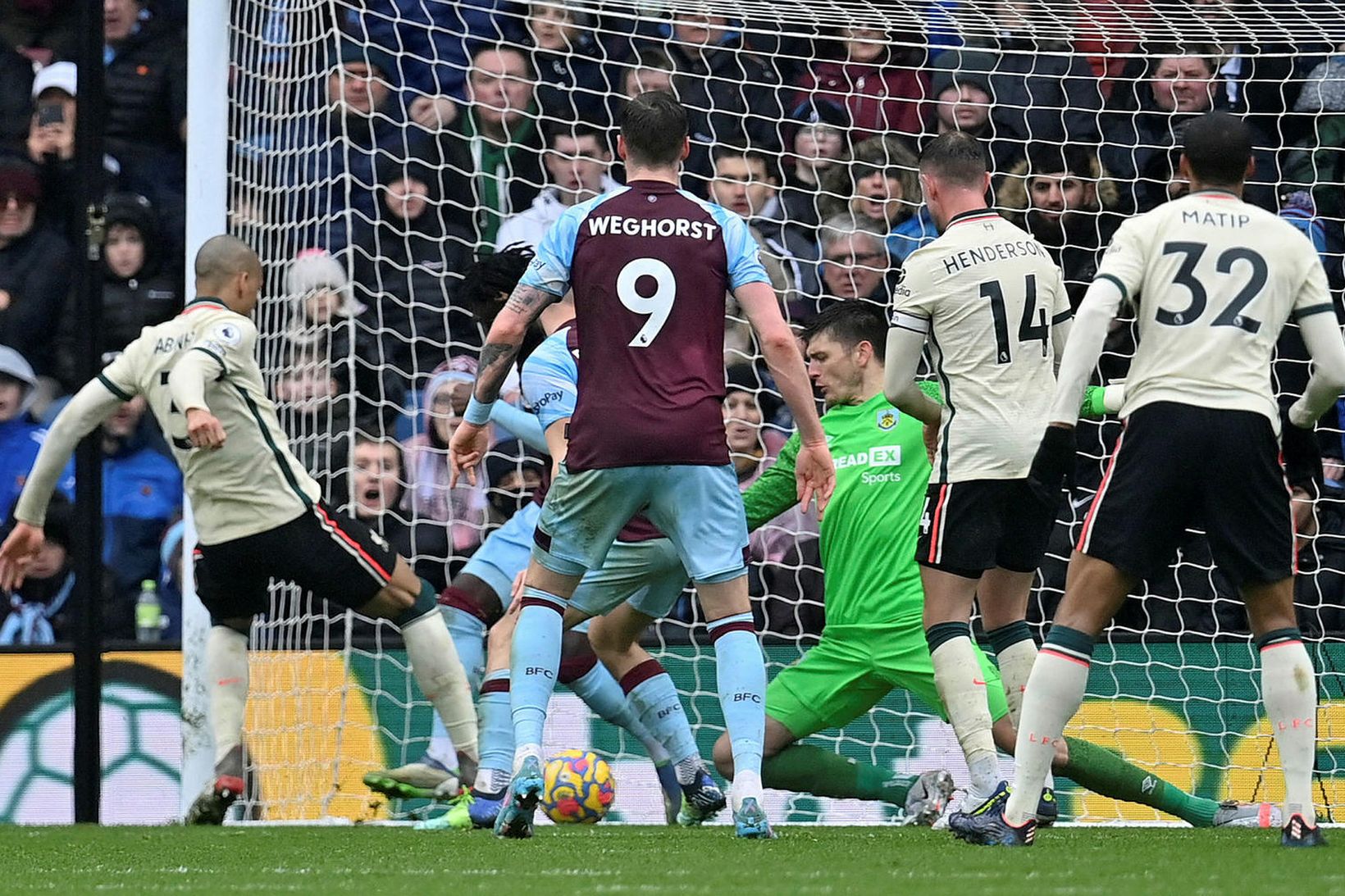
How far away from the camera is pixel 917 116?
8.67 metres

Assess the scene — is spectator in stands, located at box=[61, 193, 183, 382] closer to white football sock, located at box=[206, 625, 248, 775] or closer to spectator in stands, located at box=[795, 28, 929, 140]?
white football sock, located at box=[206, 625, 248, 775]

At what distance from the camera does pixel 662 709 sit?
251 inches

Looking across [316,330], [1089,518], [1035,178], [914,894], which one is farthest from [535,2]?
[914,894]

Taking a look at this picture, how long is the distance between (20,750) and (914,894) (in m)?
4.84

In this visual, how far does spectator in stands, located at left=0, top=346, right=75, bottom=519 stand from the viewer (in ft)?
26.4

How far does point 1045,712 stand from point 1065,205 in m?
4.39

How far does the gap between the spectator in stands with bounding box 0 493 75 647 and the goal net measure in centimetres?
99

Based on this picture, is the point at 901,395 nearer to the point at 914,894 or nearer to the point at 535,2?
the point at 914,894

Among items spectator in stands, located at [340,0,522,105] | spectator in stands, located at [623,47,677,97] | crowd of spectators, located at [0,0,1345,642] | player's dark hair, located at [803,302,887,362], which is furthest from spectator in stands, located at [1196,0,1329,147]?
spectator in stands, located at [340,0,522,105]

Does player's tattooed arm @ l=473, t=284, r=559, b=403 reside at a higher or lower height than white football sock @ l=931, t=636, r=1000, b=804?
higher

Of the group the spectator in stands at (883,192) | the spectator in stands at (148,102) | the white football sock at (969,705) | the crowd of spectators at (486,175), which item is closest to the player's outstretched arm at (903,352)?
the white football sock at (969,705)

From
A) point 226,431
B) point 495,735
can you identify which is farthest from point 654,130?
point 226,431

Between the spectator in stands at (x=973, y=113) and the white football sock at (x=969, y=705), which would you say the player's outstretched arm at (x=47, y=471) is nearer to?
the white football sock at (x=969, y=705)

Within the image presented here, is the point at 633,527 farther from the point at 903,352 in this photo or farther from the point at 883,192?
the point at 883,192
